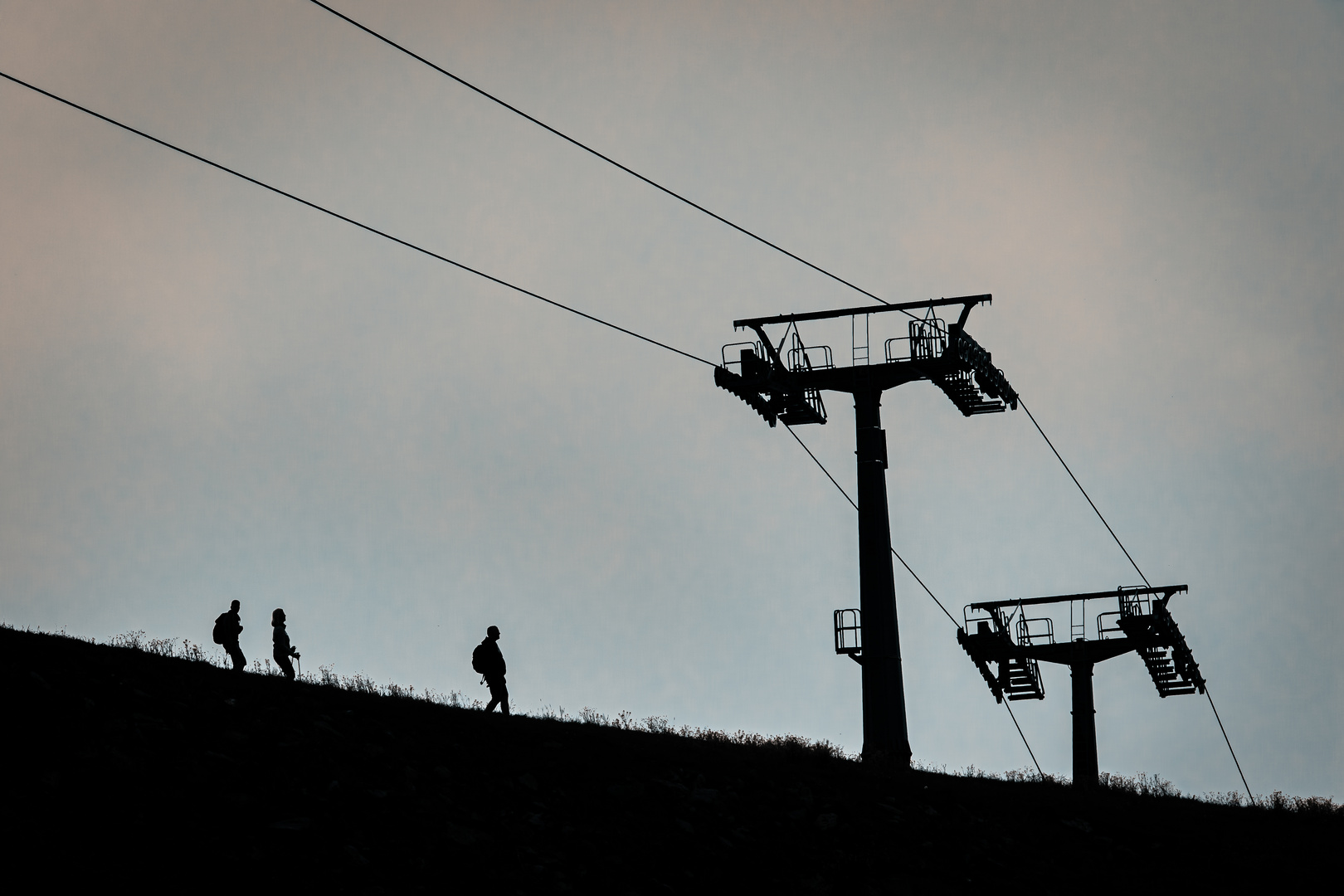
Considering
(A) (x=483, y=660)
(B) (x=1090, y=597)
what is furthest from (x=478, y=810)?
(B) (x=1090, y=597)

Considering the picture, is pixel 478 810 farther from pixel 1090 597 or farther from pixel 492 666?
pixel 1090 597

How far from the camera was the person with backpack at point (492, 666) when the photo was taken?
26.7 metres

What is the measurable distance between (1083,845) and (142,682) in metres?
13.8

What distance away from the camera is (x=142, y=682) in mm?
21984

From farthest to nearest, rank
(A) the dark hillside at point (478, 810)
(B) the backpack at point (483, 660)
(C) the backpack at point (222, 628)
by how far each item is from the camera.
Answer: (B) the backpack at point (483, 660) → (C) the backpack at point (222, 628) → (A) the dark hillside at point (478, 810)

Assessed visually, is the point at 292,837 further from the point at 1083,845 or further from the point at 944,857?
the point at 1083,845

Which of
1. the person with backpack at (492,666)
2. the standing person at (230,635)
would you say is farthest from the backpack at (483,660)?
the standing person at (230,635)

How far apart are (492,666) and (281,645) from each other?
135 inches

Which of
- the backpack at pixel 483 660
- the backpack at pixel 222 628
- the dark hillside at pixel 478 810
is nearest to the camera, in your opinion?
the dark hillside at pixel 478 810

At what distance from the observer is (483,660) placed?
2666 centimetres

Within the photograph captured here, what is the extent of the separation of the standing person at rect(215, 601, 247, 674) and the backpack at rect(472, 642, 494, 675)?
12.1ft

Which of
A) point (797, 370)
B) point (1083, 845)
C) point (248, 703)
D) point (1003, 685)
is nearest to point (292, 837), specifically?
point (248, 703)

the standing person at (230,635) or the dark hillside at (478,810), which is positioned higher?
the standing person at (230,635)

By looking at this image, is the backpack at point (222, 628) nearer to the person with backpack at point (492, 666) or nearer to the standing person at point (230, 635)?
the standing person at point (230, 635)
